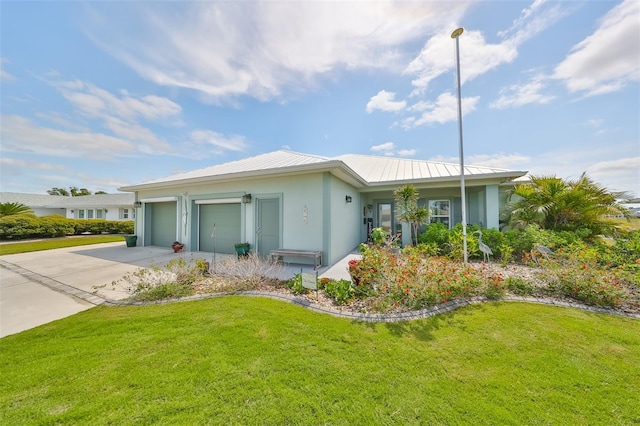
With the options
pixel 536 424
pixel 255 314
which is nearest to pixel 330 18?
pixel 255 314

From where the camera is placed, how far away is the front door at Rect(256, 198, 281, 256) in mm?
7852

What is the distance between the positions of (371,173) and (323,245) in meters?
6.28

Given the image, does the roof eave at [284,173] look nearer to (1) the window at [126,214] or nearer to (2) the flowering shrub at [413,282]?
(2) the flowering shrub at [413,282]

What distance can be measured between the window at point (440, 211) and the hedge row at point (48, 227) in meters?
24.7

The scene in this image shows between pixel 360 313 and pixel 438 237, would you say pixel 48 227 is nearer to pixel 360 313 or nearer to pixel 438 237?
pixel 360 313

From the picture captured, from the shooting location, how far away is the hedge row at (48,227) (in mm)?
14742

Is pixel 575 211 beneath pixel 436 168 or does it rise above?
beneath

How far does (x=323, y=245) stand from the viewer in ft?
22.7

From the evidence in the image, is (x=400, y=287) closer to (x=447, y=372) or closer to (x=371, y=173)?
(x=447, y=372)

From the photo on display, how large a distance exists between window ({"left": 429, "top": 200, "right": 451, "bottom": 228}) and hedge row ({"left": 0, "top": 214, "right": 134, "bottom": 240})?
24.7m

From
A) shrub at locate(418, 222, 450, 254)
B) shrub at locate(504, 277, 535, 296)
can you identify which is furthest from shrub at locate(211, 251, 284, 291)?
shrub at locate(418, 222, 450, 254)

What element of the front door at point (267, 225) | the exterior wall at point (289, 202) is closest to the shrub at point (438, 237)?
the exterior wall at point (289, 202)

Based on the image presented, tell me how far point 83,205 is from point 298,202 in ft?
103

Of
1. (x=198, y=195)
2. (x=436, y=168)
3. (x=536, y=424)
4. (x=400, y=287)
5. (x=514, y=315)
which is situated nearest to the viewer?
(x=536, y=424)
